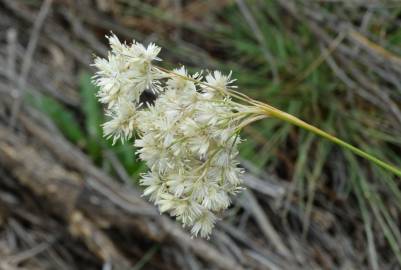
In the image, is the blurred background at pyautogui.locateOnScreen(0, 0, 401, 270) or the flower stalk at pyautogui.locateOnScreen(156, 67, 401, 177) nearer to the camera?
the flower stalk at pyautogui.locateOnScreen(156, 67, 401, 177)

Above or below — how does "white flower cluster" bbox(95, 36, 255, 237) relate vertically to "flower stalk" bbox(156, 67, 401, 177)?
below

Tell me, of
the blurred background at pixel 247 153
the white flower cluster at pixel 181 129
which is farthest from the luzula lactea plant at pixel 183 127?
the blurred background at pixel 247 153

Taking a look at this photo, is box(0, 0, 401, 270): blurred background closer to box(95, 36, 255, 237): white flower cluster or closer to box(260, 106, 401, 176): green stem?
box(95, 36, 255, 237): white flower cluster

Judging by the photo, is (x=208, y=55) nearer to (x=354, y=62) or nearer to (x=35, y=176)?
(x=354, y=62)

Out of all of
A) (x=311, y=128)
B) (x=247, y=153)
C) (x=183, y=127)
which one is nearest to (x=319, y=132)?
(x=311, y=128)

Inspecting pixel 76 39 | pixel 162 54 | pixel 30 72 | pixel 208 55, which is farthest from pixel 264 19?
pixel 30 72

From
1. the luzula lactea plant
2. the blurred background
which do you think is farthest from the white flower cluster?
the blurred background
